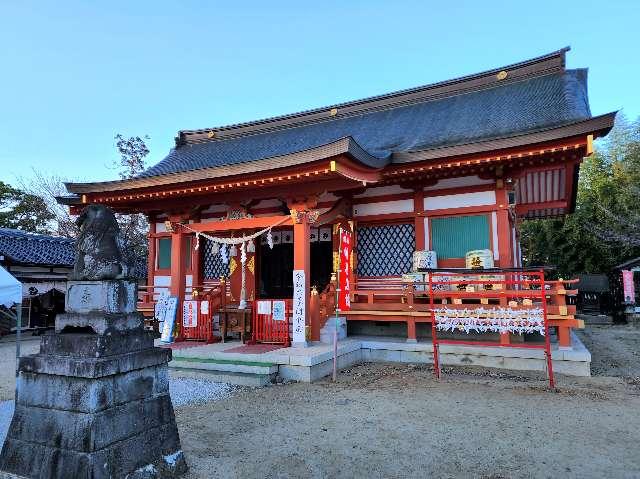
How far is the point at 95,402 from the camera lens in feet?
10.7

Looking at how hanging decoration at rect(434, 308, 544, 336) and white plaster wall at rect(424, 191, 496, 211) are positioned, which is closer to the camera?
hanging decoration at rect(434, 308, 544, 336)

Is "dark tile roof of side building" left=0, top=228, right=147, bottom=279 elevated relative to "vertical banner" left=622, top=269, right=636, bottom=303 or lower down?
elevated

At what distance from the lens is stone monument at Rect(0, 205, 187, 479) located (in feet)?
10.7

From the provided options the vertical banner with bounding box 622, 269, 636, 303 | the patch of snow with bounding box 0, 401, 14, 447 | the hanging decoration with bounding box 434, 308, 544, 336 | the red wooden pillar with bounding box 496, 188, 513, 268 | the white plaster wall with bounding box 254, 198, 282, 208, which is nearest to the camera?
the patch of snow with bounding box 0, 401, 14, 447

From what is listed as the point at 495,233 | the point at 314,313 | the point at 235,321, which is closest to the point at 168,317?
the point at 235,321

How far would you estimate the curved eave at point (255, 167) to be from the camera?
7543 millimetres

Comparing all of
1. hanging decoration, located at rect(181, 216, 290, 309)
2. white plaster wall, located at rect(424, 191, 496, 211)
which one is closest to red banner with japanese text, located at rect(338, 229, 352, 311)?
hanging decoration, located at rect(181, 216, 290, 309)

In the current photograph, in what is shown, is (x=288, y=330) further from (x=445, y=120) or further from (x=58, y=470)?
(x=445, y=120)

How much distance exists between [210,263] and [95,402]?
30.8 ft

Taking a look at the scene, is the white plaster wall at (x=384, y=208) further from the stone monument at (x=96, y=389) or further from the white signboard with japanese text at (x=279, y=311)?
the stone monument at (x=96, y=389)

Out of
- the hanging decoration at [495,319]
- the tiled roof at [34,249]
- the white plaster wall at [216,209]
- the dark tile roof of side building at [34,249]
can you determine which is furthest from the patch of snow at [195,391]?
the tiled roof at [34,249]

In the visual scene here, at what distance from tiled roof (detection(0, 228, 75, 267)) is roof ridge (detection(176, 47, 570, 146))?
22.3ft

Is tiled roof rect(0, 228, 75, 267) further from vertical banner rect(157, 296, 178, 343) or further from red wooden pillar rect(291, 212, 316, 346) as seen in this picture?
red wooden pillar rect(291, 212, 316, 346)

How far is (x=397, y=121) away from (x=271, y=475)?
11460 millimetres
